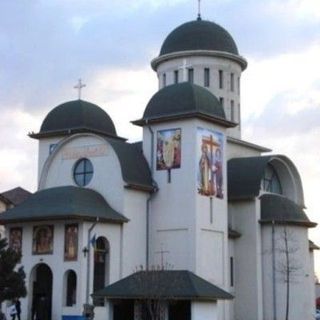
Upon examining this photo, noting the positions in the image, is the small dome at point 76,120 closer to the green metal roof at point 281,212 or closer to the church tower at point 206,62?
the church tower at point 206,62

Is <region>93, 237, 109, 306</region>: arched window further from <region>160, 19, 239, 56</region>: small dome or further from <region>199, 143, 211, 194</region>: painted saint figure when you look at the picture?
<region>160, 19, 239, 56</region>: small dome

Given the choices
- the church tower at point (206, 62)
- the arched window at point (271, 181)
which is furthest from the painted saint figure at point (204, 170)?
the church tower at point (206, 62)

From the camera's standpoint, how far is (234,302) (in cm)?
4272

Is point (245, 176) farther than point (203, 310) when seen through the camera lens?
Yes

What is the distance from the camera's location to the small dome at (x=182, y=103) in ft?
132

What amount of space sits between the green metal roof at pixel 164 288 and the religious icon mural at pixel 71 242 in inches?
155

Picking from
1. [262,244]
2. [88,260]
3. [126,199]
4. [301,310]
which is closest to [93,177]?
[126,199]

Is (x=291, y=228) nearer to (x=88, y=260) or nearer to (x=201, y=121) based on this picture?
(x=201, y=121)

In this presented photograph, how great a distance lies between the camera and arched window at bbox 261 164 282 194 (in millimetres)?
45559

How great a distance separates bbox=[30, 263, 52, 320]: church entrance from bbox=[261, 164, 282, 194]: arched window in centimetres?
1311

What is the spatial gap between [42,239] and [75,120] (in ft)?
29.9

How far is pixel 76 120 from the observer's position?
4488cm

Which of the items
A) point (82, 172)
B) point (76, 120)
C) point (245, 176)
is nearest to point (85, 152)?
point (82, 172)

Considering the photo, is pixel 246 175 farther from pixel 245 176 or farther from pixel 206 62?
pixel 206 62
